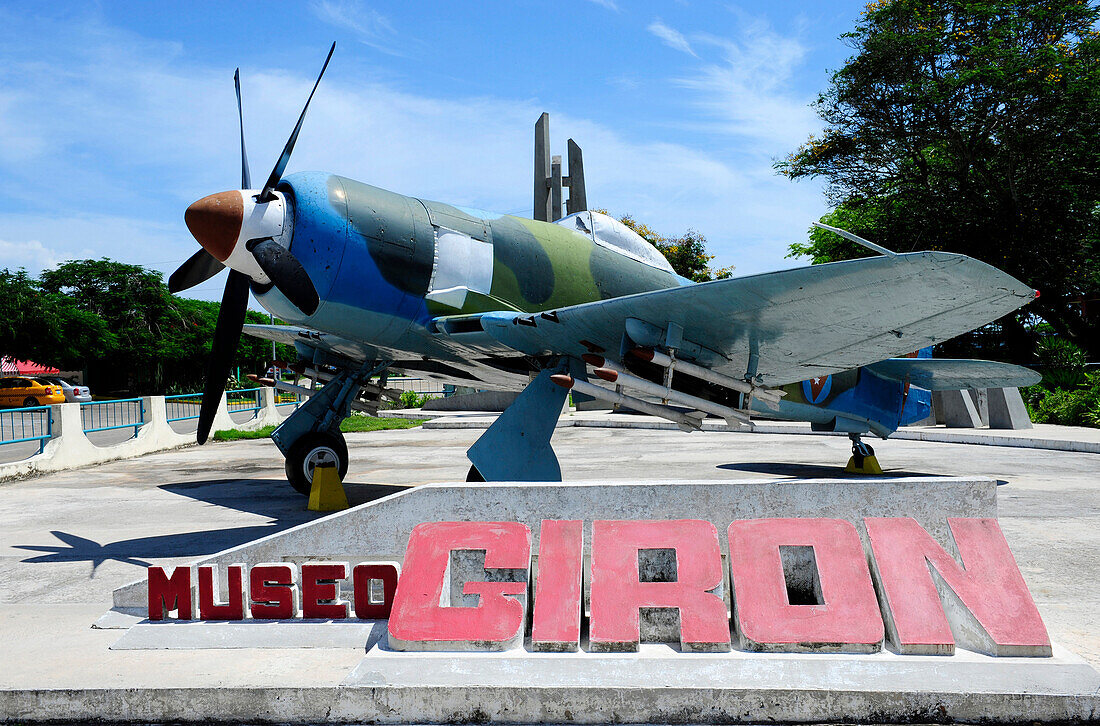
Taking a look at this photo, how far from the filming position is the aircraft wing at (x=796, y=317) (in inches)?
201

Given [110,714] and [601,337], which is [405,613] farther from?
[601,337]

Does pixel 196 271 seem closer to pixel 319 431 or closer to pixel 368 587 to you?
pixel 319 431

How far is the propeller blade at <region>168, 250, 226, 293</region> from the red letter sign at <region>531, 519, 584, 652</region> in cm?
545

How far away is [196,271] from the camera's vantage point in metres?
8.10

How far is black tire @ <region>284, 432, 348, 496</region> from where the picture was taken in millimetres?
9414

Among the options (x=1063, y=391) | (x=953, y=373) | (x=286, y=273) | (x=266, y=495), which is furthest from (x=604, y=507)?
(x=1063, y=391)

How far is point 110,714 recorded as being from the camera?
3334mm

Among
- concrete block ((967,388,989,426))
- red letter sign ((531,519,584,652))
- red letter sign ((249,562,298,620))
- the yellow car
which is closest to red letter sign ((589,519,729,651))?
red letter sign ((531,519,584,652))

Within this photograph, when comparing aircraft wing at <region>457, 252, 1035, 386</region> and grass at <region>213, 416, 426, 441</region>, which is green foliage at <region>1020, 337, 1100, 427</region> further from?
grass at <region>213, 416, 426, 441</region>

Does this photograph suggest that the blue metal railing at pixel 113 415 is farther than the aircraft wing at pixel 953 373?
Yes

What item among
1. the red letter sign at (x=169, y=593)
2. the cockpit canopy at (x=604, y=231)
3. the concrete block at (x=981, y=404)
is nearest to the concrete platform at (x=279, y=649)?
the red letter sign at (x=169, y=593)

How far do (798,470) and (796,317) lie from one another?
6654mm

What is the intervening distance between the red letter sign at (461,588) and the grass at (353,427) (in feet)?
47.4

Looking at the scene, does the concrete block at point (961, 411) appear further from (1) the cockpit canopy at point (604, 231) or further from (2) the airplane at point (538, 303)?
(1) the cockpit canopy at point (604, 231)
